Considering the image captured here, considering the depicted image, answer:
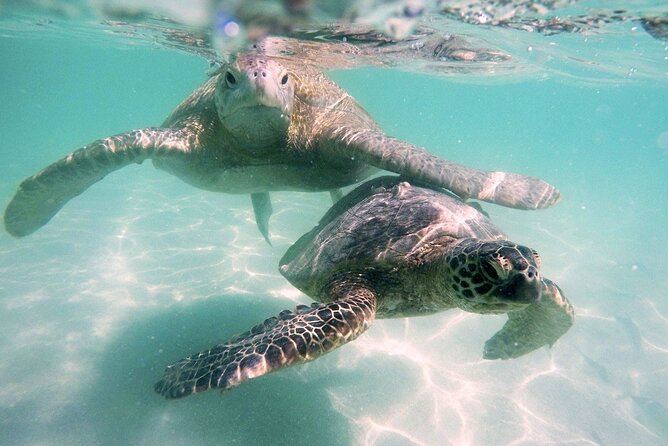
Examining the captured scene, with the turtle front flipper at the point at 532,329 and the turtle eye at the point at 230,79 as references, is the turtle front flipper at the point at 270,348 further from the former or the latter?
the turtle eye at the point at 230,79

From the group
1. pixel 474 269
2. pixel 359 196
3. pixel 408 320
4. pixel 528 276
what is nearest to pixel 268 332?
pixel 474 269

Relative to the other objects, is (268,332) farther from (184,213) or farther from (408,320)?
(184,213)

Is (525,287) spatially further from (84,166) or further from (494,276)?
(84,166)

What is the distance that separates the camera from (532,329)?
5391mm

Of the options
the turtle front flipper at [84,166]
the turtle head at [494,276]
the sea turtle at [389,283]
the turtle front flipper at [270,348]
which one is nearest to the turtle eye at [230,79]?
the turtle front flipper at [84,166]

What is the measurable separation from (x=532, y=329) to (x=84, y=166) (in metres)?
7.31

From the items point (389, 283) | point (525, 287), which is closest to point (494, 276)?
point (525, 287)

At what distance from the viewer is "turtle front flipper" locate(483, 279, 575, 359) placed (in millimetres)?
4747

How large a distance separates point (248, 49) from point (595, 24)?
35.6 ft

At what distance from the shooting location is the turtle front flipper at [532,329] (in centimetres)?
475

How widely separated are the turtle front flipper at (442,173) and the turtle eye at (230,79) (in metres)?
1.73

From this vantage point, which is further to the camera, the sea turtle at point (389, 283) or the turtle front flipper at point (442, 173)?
the turtle front flipper at point (442, 173)

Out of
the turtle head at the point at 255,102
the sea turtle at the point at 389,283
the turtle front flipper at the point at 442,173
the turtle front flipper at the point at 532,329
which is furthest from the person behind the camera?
the turtle front flipper at the point at 442,173

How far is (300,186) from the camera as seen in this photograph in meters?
7.18
